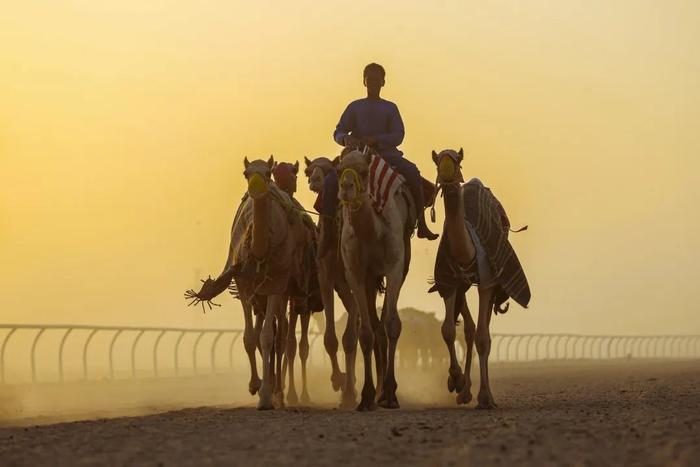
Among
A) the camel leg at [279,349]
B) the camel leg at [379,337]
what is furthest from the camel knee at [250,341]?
the camel leg at [379,337]

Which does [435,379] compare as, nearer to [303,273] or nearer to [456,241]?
[303,273]

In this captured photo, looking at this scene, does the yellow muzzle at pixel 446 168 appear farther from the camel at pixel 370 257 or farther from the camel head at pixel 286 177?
the camel head at pixel 286 177

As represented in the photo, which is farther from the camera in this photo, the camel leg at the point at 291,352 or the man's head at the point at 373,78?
the camel leg at the point at 291,352

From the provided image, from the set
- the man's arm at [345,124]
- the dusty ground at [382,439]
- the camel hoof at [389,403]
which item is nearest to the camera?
the dusty ground at [382,439]

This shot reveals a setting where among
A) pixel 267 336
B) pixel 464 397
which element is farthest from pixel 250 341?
pixel 464 397

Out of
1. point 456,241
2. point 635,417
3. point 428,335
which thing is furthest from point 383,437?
point 428,335

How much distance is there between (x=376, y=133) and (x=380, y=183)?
1.44 metres

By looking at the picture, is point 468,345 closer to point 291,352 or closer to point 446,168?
point 446,168

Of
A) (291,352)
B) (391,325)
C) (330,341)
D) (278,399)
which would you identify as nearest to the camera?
(391,325)

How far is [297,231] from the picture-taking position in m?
17.9

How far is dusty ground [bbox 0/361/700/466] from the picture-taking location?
9.59 metres

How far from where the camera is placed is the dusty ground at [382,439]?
31.4 ft

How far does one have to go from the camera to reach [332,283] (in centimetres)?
1866

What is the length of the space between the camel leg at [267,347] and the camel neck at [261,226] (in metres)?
0.60
